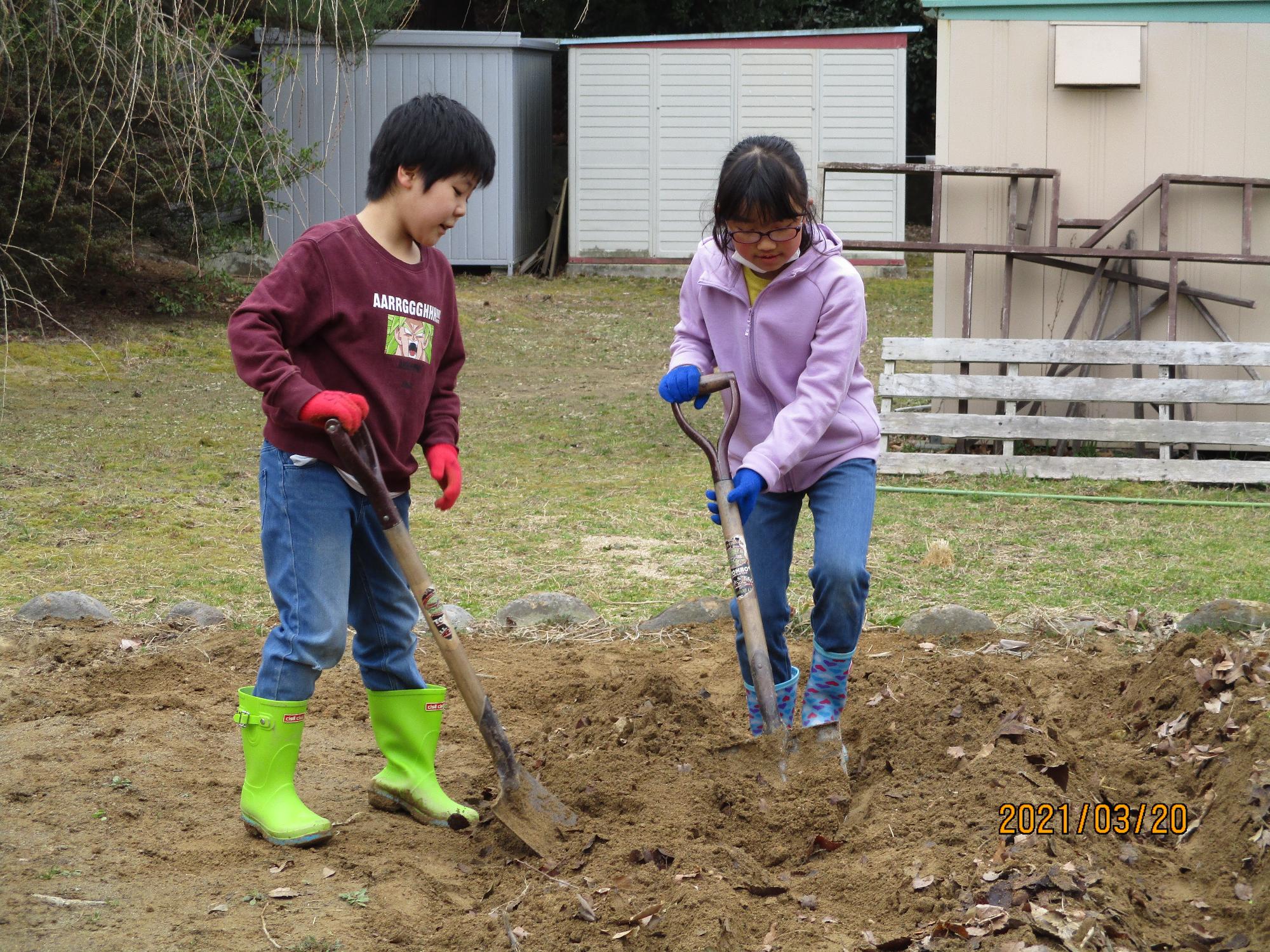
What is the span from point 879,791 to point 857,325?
1229 mm

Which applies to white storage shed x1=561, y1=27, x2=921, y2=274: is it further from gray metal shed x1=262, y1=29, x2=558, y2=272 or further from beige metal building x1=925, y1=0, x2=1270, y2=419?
beige metal building x1=925, y1=0, x2=1270, y2=419

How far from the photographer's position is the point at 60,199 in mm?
10727

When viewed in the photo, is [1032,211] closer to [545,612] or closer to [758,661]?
[545,612]

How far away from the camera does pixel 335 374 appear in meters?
3.29

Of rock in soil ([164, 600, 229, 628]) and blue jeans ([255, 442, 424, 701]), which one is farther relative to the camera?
rock in soil ([164, 600, 229, 628])

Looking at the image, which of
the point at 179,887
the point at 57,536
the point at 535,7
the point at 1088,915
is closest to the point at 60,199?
the point at 57,536

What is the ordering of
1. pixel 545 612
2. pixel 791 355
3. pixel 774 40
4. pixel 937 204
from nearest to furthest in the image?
pixel 791 355, pixel 545 612, pixel 937 204, pixel 774 40

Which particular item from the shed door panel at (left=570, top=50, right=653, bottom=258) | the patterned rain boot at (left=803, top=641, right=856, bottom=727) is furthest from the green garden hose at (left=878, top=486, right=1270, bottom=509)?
the shed door panel at (left=570, top=50, right=653, bottom=258)

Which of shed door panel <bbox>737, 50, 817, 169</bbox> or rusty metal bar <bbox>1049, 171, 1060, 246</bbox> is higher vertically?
shed door panel <bbox>737, 50, 817, 169</bbox>

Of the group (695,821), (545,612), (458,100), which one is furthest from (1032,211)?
(458,100)

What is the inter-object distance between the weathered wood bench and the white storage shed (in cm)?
986

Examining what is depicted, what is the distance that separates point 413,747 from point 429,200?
148 centimetres

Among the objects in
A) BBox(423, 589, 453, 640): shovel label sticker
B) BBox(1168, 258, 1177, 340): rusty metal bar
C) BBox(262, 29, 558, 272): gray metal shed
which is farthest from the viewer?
BBox(262, 29, 558, 272): gray metal shed

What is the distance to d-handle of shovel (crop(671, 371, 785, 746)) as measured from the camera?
3.40m
